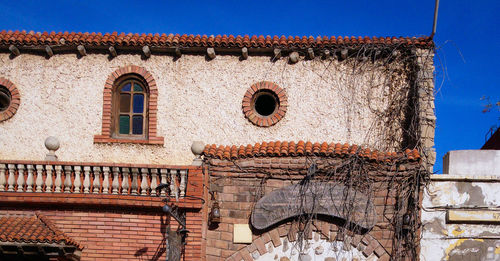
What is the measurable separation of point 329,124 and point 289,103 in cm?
101

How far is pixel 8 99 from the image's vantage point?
12.4m

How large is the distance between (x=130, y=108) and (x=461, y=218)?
741 centimetres

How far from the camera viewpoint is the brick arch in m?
8.91

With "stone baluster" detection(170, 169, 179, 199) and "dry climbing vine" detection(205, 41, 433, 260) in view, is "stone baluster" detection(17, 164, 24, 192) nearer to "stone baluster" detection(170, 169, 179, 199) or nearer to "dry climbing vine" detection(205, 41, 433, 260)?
"stone baluster" detection(170, 169, 179, 199)

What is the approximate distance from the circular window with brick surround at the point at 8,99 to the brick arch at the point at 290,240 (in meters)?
6.51

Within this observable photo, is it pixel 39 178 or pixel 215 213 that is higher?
pixel 39 178

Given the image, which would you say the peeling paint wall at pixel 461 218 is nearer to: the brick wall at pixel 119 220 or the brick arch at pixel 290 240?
the brick arch at pixel 290 240

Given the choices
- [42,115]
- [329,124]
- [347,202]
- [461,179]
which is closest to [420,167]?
[461,179]

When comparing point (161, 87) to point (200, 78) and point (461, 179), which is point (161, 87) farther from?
point (461, 179)

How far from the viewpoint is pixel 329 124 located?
467 inches

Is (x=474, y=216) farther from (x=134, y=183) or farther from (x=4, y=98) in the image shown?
(x=4, y=98)

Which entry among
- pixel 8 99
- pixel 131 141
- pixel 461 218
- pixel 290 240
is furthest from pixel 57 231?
pixel 461 218

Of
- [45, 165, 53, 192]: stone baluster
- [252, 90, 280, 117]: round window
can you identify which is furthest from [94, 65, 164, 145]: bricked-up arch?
[45, 165, 53, 192]: stone baluster

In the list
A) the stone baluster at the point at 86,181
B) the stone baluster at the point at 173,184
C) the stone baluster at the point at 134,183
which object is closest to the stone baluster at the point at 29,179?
the stone baluster at the point at 86,181
